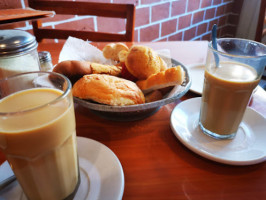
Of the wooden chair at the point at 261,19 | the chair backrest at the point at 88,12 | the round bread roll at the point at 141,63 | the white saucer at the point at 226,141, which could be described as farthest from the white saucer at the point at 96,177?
the wooden chair at the point at 261,19

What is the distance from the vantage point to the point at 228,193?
1.29 ft

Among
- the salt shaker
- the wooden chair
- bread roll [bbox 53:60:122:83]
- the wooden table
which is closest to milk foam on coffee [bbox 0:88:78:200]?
the wooden table

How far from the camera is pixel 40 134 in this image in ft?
1.03

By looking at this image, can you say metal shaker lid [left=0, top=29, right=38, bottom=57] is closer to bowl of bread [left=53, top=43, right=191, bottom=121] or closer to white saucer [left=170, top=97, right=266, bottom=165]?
bowl of bread [left=53, top=43, right=191, bottom=121]

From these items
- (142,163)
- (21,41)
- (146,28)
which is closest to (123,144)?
(142,163)

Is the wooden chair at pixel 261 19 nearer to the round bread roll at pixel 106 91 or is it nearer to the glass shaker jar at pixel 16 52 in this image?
the round bread roll at pixel 106 91

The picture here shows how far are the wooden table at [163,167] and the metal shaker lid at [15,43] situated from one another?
22 cm

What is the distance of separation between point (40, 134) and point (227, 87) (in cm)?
39

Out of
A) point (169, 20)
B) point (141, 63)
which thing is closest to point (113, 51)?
point (141, 63)

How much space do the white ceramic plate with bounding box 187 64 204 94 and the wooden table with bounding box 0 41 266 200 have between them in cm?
15

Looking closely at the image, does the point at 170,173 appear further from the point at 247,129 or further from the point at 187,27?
the point at 187,27

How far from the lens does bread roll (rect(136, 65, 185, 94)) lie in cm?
59

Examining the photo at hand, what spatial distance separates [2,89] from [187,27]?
2.19 meters

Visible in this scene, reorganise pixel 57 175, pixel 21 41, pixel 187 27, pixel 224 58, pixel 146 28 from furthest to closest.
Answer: pixel 187 27
pixel 146 28
pixel 21 41
pixel 224 58
pixel 57 175
